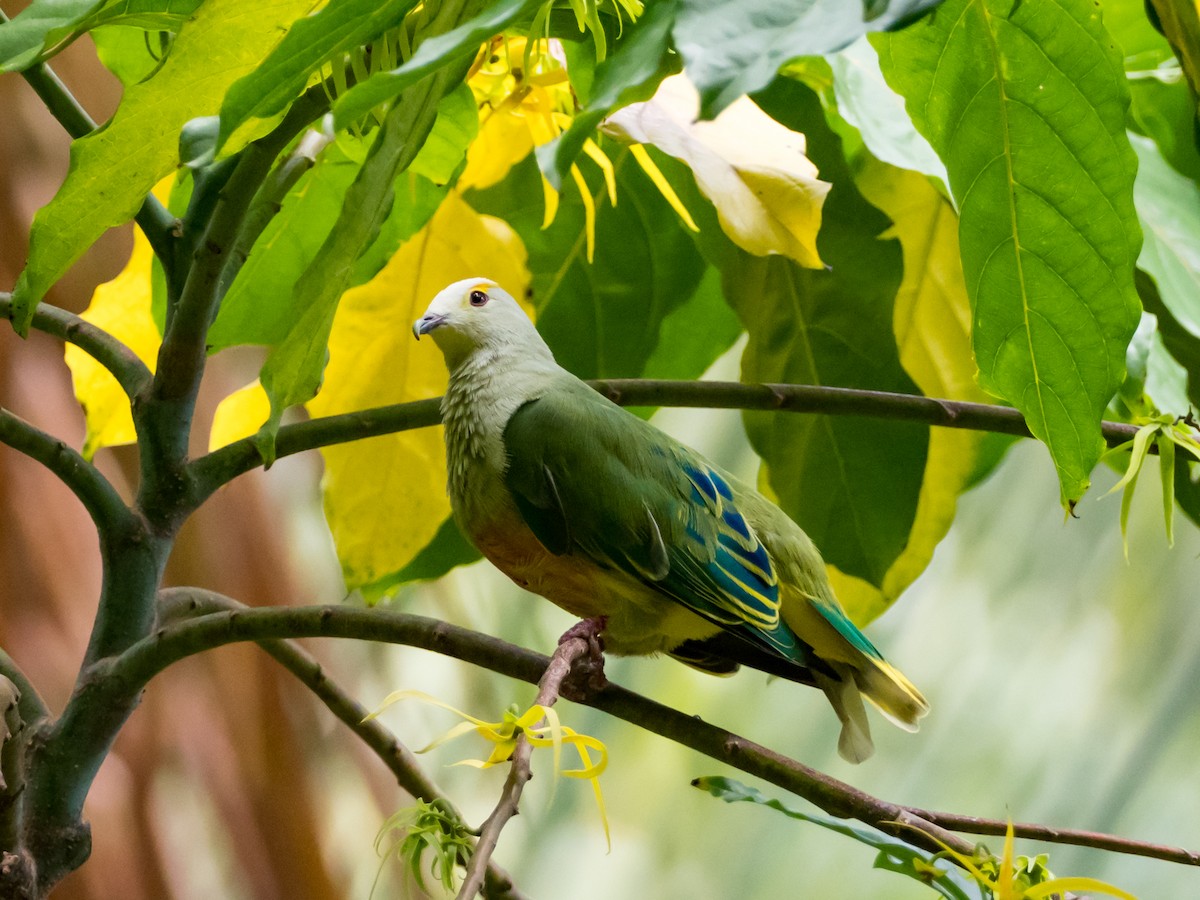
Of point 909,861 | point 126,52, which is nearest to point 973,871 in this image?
point 909,861

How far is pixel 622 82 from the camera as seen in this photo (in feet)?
1.12

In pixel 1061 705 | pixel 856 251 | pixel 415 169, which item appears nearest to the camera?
pixel 415 169

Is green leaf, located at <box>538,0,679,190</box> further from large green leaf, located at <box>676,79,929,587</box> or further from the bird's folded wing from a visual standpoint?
large green leaf, located at <box>676,79,929,587</box>

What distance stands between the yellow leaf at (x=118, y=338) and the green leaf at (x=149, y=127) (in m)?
0.38

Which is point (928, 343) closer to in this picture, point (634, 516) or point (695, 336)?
point (695, 336)

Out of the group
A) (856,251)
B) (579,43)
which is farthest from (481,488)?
(856,251)

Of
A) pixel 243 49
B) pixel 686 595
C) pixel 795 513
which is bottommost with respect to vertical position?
pixel 795 513

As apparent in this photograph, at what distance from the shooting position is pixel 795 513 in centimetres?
93

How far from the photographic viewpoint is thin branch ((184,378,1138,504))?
634 millimetres

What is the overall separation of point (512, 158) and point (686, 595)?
0.41m

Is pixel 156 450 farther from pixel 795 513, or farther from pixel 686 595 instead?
pixel 795 513

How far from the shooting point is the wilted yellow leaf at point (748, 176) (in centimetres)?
67

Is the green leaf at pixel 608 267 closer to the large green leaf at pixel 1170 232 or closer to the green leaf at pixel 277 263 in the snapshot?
the green leaf at pixel 277 263

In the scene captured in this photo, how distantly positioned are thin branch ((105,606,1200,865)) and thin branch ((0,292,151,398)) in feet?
0.49
